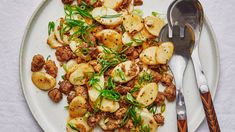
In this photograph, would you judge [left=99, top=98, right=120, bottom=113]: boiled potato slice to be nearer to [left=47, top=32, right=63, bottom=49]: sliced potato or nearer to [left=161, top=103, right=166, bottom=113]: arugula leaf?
[left=161, top=103, right=166, bottom=113]: arugula leaf

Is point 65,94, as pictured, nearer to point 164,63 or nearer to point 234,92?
point 164,63

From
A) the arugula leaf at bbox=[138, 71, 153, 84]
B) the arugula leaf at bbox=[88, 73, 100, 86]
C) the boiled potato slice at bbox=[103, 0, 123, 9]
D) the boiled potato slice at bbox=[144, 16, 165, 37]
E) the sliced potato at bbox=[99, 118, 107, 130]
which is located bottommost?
the sliced potato at bbox=[99, 118, 107, 130]

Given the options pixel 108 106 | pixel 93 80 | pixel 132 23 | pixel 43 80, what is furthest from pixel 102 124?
pixel 132 23

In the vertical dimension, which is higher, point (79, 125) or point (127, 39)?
point (127, 39)

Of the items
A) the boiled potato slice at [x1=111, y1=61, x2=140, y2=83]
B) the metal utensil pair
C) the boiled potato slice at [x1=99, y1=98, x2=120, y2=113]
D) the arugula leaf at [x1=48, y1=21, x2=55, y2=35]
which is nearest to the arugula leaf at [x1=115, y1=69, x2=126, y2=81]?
the boiled potato slice at [x1=111, y1=61, x2=140, y2=83]

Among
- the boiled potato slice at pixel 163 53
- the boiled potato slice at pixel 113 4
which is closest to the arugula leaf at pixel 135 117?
the boiled potato slice at pixel 163 53

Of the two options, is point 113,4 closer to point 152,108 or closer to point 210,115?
point 152,108

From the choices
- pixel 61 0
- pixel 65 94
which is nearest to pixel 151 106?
pixel 65 94
